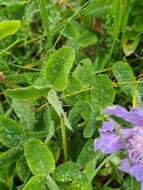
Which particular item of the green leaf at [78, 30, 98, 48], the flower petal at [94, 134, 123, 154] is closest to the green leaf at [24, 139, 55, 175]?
the flower petal at [94, 134, 123, 154]

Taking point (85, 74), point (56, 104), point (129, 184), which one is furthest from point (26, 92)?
point (129, 184)

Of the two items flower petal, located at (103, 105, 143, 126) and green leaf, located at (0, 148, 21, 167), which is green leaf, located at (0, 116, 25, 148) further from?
flower petal, located at (103, 105, 143, 126)

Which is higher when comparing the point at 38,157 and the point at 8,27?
the point at 8,27

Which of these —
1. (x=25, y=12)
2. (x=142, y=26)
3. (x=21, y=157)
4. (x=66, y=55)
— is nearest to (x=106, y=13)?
(x=142, y=26)

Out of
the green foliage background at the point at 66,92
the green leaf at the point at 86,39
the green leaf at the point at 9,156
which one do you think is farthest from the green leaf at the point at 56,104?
the green leaf at the point at 86,39

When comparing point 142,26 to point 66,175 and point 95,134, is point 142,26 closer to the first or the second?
point 95,134

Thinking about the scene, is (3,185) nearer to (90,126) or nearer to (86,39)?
(90,126)
